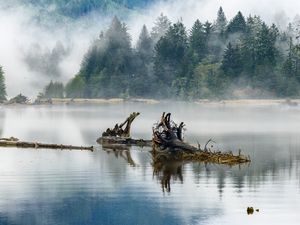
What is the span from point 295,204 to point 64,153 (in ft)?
116

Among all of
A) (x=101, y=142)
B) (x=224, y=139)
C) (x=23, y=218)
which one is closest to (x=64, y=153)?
(x=101, y=142)

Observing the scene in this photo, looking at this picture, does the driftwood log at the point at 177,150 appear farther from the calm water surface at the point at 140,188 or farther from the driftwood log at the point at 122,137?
the driftwood log at the point at 122,137

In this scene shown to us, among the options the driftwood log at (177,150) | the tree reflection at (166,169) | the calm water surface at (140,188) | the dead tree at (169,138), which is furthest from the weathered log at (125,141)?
the dead tree at (169,138)

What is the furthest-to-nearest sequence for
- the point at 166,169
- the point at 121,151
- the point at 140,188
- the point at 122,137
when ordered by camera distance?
the point at 122,137 < the point at 121,151 < the point at 166,169 < the point at 140,188

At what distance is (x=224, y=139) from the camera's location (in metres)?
104

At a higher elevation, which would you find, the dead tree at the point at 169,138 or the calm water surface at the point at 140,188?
Answer: the dead tree at the point at 169,138

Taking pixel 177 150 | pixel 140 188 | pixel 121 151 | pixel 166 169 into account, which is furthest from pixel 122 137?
pixel 140 188

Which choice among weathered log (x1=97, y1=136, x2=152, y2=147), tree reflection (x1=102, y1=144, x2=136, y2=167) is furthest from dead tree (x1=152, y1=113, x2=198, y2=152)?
weathered log (x1=97, y1=136, x2=152, y2=147)

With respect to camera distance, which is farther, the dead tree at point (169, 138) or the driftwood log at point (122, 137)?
the driftwood log at point (122, 137)

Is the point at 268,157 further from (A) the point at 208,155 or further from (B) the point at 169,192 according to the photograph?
(B) the point at 169,192

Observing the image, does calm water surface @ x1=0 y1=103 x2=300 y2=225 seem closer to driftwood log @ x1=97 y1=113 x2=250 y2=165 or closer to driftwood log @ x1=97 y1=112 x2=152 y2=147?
driftwood log @ x1=97 y1=113 x2=250 y2=165

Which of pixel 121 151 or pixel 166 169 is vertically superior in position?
pixel 121 151

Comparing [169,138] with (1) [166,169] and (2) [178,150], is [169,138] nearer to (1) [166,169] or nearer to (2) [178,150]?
(2) [178,150]

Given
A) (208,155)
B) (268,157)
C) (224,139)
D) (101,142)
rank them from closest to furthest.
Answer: (208,155) < (268,157) < (101,142) < (224,139)
